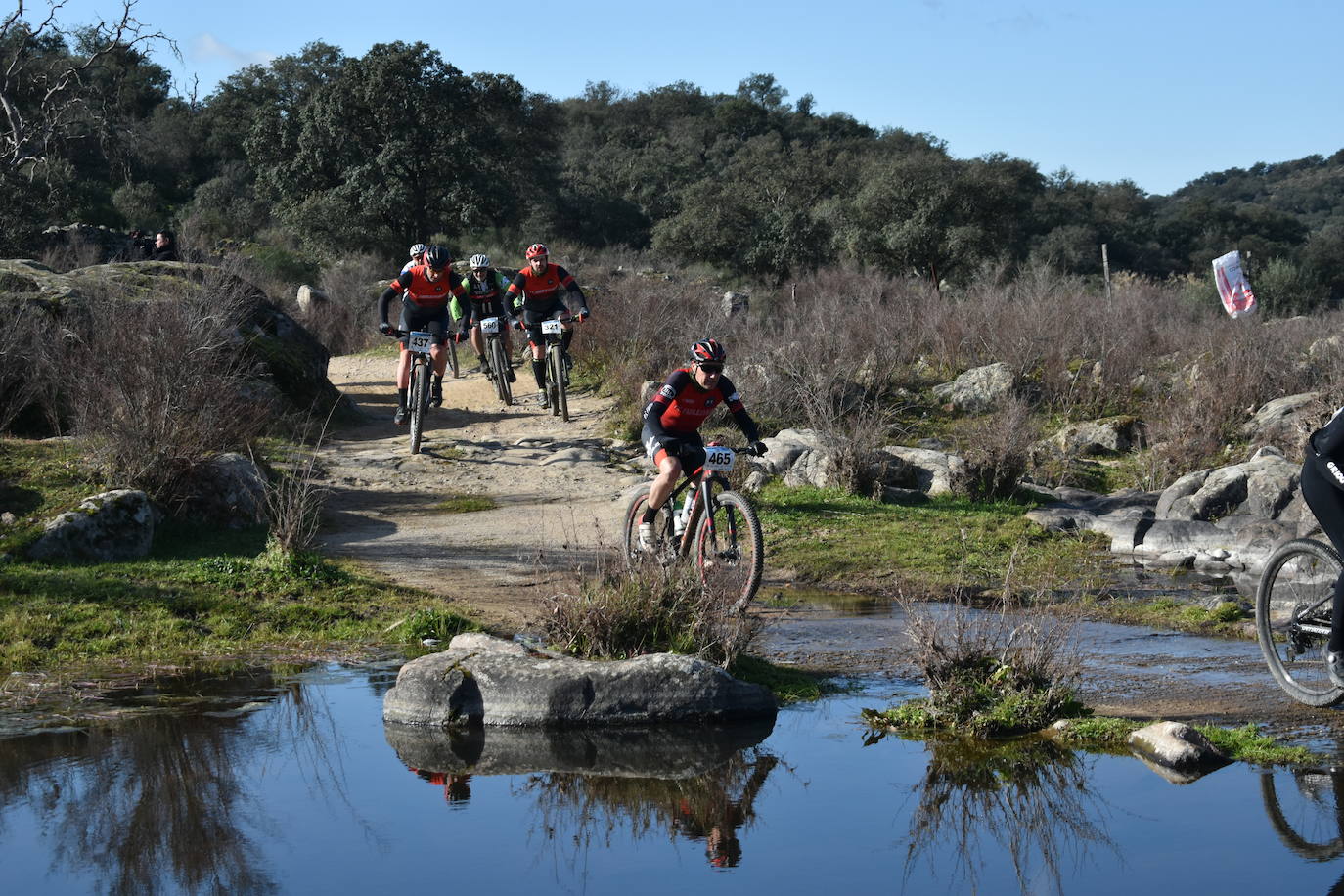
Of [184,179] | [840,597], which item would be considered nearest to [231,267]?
[840,597]

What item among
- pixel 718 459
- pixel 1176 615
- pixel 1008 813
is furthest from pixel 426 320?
pixel 1008 813

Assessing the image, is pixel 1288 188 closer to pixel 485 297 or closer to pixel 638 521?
pixel 485 297

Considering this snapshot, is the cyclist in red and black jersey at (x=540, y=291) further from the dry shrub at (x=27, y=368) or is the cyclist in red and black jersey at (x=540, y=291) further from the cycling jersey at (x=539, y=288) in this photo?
the dry shrub at (x=27, y=368)

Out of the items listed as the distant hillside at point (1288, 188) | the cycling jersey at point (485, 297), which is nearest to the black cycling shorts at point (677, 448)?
the cycling jersey at point (485, 297)

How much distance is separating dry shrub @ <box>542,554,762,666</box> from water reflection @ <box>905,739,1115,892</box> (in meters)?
1.45

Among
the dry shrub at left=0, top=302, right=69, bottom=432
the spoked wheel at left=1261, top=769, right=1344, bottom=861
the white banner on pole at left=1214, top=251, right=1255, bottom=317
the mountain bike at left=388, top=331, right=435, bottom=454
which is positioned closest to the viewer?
A: the spoked wheel at left=1261, top=769, right=1344, bottom=861

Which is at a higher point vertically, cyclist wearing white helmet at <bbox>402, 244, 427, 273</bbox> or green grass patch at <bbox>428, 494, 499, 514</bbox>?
cyclist wearing white helmet at <bbox>402, 244, 427, 273</bbox>

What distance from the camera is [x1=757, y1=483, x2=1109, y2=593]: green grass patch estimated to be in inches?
445

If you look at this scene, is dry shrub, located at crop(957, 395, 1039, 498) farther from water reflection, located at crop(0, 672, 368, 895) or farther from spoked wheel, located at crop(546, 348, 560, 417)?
water reflection, located at crop(0, 672, 368, 895)

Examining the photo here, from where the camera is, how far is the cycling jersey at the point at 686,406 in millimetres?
9836

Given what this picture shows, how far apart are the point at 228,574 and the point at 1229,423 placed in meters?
13.9

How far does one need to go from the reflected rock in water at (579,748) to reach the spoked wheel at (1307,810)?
7.48ft

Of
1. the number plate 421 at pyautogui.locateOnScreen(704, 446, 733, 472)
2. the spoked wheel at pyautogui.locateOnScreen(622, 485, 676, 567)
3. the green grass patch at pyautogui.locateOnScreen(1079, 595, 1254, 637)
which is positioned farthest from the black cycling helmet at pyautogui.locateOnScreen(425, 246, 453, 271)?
the green grass patch at pyautogui.locateOnScreen(1079, 595, 1254, 637)

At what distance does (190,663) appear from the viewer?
318 inches
